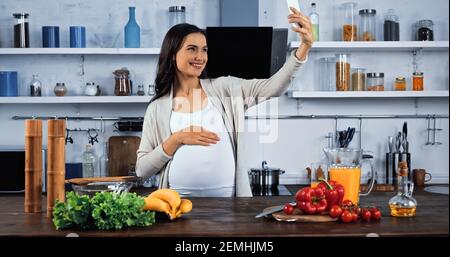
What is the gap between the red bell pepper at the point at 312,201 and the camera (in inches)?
75.8

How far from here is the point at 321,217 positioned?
190cm

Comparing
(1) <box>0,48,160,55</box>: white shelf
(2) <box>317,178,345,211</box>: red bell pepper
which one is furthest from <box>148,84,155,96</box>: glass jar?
(2) <box>317,178,345,211</box>: red bell pepper

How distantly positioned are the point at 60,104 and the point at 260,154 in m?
1.39

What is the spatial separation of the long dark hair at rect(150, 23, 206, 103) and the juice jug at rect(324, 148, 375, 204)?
3.43ft

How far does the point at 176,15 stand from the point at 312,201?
2614 mm

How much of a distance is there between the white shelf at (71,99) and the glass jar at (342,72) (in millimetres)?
1200

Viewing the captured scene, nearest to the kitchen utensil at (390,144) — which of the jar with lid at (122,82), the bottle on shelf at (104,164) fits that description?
the jar with lid at (122,82)

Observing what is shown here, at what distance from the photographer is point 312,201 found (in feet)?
6.36

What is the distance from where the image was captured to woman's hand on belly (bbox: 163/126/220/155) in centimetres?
261

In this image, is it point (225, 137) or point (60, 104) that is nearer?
point (225, 137)

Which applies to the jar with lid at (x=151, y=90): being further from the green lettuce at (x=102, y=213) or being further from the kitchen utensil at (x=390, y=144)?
the green lettuce at (x=102, y=213)
